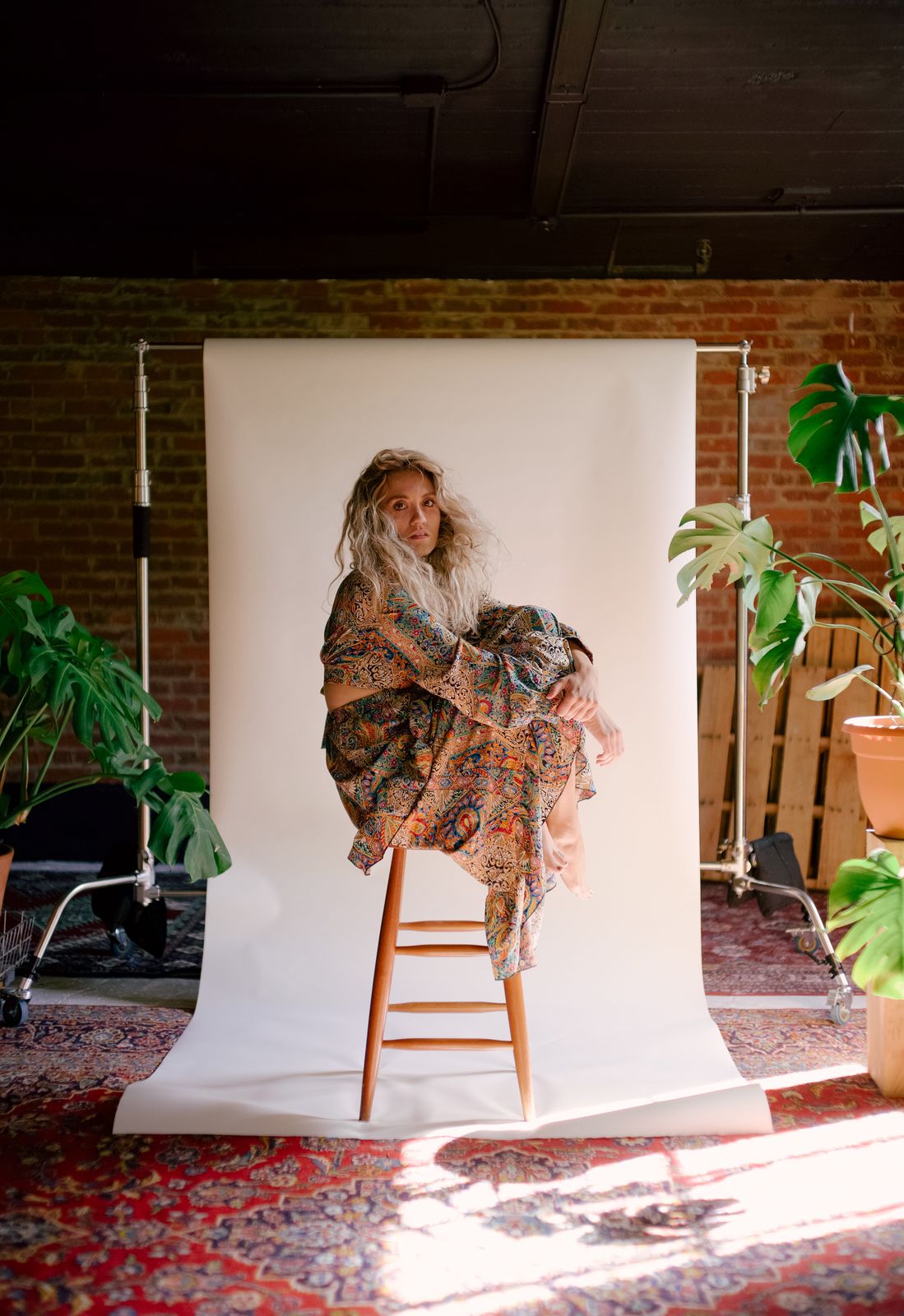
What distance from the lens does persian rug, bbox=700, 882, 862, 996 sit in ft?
10.4

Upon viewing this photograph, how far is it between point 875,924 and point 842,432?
1.00m

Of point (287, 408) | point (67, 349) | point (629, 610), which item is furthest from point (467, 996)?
point (67, 349)

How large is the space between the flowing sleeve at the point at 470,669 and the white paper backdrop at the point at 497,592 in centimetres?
82

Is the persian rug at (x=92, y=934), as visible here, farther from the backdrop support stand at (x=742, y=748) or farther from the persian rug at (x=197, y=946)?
the backdrop support stand at (x=742, y=748)

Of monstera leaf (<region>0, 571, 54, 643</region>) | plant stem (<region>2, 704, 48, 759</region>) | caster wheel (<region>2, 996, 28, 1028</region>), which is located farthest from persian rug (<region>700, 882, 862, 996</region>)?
monstera leaf (<region>0, 571, 54, 643</region>)

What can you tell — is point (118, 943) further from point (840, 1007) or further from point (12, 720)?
point (840, 1007)

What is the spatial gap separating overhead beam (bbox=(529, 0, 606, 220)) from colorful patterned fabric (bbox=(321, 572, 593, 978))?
5.80 feet

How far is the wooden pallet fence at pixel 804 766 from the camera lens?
441 cm

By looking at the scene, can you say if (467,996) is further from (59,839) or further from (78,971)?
(59,839)

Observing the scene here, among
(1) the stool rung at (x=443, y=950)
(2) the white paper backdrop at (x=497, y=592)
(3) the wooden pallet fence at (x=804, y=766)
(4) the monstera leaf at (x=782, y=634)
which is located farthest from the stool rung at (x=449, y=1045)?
(3) the wooden pallet fence at (x=804, y=766)

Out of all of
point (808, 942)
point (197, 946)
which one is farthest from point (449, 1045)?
point (197, 946)

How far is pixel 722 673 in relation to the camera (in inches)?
180

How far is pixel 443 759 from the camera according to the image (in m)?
2.21

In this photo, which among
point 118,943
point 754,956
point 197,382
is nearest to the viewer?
point 118,943
